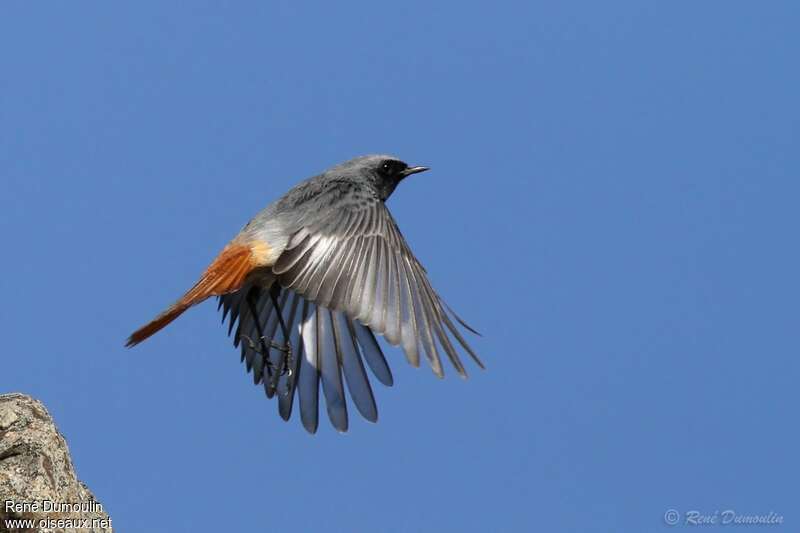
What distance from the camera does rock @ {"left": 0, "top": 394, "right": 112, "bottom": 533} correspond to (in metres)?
5.59

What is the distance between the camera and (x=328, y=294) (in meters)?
7.66

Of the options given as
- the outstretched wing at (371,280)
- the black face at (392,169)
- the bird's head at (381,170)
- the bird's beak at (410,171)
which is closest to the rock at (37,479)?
the outstretched wing at (371,280)

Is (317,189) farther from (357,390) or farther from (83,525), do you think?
(83,525)

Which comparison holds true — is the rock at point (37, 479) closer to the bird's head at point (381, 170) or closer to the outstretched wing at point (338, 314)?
Answer: the outstretched wing at point (338, 314)

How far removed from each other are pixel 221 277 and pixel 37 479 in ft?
8.37

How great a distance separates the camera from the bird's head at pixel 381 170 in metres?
9.55

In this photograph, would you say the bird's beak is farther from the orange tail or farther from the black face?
the orange tail

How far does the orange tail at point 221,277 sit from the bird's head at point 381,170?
5.17ft

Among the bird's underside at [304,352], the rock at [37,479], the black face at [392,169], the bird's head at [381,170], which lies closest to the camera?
the rock at [37,479]

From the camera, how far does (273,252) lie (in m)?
8.13

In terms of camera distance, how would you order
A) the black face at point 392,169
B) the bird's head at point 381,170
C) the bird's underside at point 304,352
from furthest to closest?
the black face at point 392,169
the bird's head at point 381,170
the bird's underside at point 304,352

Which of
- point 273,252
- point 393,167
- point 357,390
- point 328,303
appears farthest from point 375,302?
point 393,167

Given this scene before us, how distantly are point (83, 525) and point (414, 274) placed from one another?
3.20 metres

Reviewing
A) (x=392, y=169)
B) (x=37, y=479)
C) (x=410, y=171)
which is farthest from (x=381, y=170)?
(x=37, y=479)
